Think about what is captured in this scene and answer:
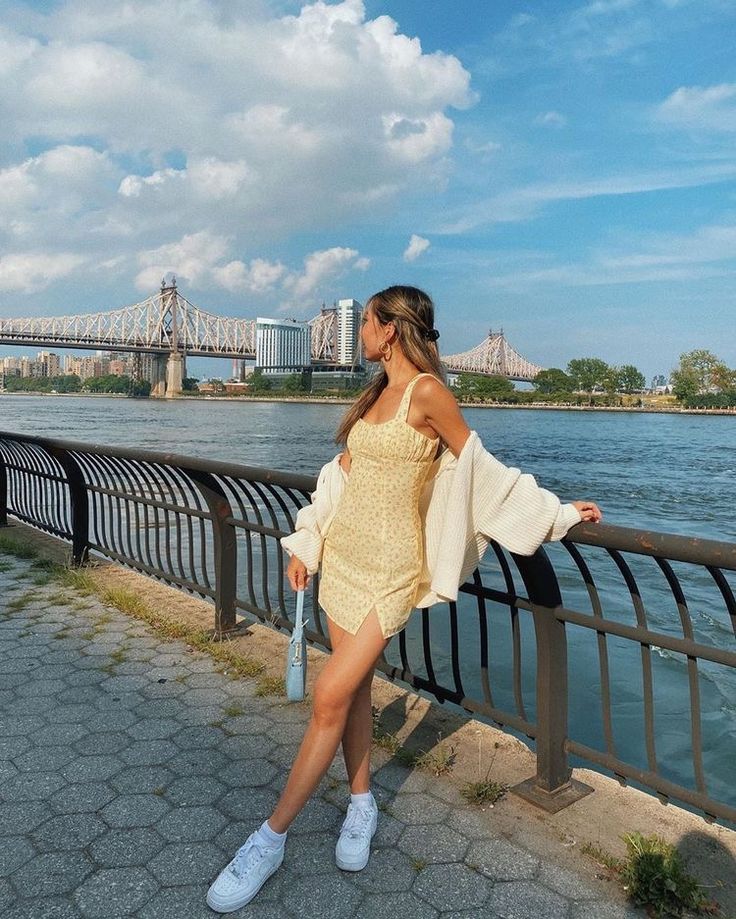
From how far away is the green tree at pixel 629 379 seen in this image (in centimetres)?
11806

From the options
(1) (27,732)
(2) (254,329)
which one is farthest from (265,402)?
(1) (27,732)

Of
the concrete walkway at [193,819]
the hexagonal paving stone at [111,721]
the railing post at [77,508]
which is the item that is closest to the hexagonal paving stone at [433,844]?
the concrete walkway at [193,819]

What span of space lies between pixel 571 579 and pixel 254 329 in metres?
92.4

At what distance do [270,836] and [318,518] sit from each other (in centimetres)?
90

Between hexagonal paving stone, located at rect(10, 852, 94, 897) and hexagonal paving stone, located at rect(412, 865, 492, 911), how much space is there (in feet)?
3.08

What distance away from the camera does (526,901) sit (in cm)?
196

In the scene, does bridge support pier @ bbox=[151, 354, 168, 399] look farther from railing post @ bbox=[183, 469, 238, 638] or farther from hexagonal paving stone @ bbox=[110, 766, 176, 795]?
hexagonal paving stone @ bbox=[110, 766, 176, 795]

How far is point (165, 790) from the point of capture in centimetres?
249

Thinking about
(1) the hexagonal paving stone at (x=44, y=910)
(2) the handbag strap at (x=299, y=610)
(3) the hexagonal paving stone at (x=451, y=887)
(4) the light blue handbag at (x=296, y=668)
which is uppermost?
(2) the handbag strap at (x=299, y=610)

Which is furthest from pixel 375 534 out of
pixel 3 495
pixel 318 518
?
pixel 3 495

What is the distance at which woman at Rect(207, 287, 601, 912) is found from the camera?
78.4 inches

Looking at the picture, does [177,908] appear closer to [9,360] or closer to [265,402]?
[265,402]

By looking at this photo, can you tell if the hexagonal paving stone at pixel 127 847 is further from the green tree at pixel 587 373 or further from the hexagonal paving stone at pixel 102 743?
the green tree at pixel 587 373

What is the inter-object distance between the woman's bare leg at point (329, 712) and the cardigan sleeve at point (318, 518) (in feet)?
1.16
